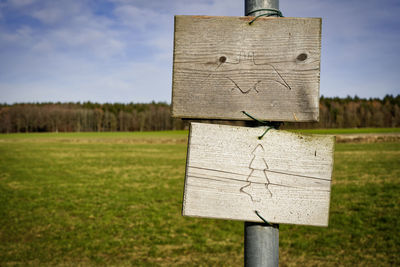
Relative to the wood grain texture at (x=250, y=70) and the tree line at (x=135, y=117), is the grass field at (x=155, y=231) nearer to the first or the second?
the wood grain texture at (x=250, y=70)

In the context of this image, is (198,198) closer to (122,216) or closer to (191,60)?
(191,60)

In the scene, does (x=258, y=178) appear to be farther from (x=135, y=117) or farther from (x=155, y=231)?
(x=135, y=117)

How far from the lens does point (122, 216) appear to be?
7.54m

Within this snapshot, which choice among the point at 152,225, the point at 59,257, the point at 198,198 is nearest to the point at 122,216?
the point at 152,225

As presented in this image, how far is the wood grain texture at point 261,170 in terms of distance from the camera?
1191mm

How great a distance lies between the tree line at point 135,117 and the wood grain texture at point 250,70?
93674 millimetres

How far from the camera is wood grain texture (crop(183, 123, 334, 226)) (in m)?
1.19

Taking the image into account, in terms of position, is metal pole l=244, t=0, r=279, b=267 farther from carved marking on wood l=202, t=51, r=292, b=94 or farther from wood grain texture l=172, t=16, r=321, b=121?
carved marking on wood l=202, t=51, r=292, b=94

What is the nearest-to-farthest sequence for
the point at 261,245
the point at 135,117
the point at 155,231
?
1. the point at 261,245
2. the point at 155,231
3. the point at 135,117

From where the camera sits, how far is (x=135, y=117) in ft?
348

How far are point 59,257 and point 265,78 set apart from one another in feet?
18.3

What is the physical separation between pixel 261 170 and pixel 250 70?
1.52ft

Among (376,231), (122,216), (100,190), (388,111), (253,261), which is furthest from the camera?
Result: (388,111)

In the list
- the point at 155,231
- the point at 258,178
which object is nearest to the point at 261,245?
the point at 258,178
